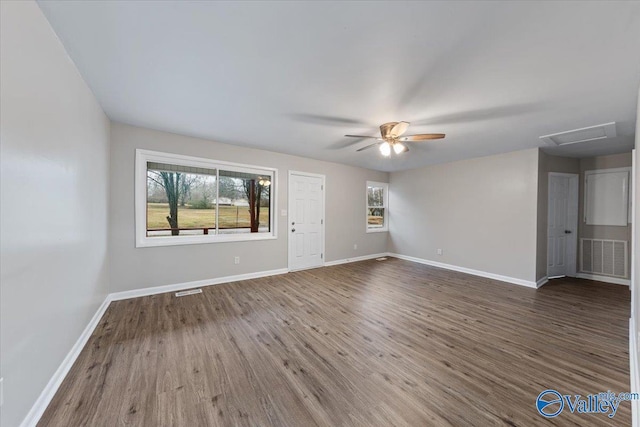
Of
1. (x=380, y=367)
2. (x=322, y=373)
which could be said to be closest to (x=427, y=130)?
(x=380, y=367)

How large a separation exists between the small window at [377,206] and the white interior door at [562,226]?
11.3 ft

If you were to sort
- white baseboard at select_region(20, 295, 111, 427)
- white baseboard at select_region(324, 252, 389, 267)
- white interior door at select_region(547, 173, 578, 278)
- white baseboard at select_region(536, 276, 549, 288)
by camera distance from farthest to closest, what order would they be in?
1. white baseboard at select_region(324, 252, 389, 267)
2. white interior door at select_region(547, 173, 578, 278)
3. white baseboard at select_region(536, 276, 549, 288)
4. white baseboard at select_region(20, 295, 111, 427)

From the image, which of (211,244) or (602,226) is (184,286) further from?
(602,226)

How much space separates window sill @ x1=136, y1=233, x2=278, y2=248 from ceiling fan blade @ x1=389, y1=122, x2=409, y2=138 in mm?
3002

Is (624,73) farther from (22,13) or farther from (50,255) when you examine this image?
(50,255)

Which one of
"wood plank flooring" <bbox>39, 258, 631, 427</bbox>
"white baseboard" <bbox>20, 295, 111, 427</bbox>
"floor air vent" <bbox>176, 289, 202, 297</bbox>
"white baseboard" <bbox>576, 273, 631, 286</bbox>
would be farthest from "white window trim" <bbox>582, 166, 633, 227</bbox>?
"white baseboard" <bbox>20, 295, 111, 427</bbox>

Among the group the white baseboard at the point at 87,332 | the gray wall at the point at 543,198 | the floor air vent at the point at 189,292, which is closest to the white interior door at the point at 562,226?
the gray wall at the point at 543,198

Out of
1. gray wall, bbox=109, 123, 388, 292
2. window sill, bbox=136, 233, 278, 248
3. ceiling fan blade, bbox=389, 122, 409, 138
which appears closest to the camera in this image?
ceiling fan blade, bbox=389, 122, 409, 138

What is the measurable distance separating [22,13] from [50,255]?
4.74ft

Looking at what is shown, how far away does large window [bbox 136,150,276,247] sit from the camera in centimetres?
358

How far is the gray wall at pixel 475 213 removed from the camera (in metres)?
4.21

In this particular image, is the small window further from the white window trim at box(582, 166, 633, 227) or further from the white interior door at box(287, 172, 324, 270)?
the white window trim at box(582, 166, 633, 227)

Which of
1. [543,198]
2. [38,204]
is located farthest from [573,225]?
[38,204]

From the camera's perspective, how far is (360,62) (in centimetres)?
186
